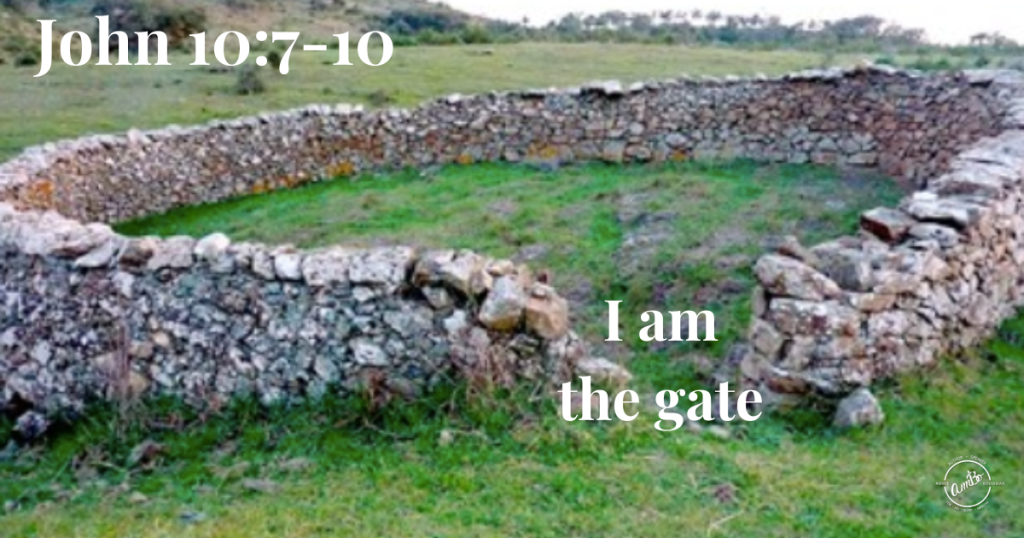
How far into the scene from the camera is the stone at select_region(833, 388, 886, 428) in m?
5.89

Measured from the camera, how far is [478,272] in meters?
5.85

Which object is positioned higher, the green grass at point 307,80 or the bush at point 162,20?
the bush at point 162,20

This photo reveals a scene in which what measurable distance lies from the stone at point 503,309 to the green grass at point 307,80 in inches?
448

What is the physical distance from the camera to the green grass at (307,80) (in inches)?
689

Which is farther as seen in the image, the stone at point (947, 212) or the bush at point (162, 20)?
the bush at point (162, 20)

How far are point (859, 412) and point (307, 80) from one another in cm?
1665

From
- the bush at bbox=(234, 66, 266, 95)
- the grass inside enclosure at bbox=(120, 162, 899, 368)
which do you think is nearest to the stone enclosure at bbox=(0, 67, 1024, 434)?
the grass inside enclosure at bbox=(120, 162, 899, 368)

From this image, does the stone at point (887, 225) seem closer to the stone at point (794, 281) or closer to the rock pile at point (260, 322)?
the stone at point (794, 281)

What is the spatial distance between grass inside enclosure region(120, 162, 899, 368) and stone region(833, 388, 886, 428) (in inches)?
53.3

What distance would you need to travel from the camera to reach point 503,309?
5715 mm

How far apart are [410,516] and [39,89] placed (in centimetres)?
1768

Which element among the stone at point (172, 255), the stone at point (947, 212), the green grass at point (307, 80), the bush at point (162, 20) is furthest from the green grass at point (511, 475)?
the bush at point (162, 20)

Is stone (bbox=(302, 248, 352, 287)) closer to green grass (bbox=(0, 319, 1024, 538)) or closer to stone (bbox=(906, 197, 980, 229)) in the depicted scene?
green grass (bbox=(0, 319, 1024, 538))

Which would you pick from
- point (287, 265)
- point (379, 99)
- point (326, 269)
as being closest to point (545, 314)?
point (326, 269)
